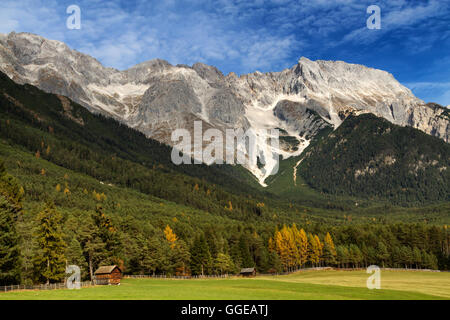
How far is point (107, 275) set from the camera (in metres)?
86.3

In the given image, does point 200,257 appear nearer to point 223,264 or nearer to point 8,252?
point 223,264

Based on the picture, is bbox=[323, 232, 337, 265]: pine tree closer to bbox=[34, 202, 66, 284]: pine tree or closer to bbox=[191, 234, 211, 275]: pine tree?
bbox=[191, 234, 211, 275]: pine tree

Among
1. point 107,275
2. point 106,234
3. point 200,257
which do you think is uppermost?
point 106,234

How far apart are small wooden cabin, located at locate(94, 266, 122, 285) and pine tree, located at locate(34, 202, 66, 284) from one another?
9432 mm

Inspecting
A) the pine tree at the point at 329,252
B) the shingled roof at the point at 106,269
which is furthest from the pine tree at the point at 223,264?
the shingled roof at the point at 106,269

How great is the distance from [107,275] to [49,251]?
1425 cm

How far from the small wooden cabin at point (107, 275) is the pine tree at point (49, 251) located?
30.9 feet

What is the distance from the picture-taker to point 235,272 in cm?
13650

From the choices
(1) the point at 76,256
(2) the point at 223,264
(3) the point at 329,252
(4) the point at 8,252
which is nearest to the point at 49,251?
(4) the point at 8,252

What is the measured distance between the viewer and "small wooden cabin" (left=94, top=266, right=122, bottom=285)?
85.6 m
